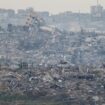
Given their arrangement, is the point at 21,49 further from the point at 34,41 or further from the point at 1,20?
the point at 1,20

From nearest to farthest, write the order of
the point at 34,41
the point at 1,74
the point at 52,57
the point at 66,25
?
the point at 1,74 < the point at 52,57 < the point at 34,41 < the point at 66,25

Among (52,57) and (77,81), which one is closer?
(77,81)

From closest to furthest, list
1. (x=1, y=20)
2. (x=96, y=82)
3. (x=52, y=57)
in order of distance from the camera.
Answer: (x=96, y=82) < (x=52, y=57) < (x=1, y=20)

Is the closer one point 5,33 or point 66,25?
point 5,33

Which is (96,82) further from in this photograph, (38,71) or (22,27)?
(22,27)

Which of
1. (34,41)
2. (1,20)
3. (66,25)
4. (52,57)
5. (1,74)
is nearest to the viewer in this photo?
(1,74)

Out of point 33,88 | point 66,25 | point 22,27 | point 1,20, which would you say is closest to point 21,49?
point 22,27

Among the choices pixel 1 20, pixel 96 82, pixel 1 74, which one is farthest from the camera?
pixel 1 20

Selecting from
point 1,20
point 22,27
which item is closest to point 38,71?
point 22,27
